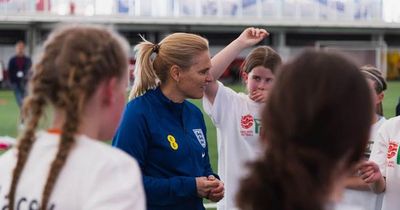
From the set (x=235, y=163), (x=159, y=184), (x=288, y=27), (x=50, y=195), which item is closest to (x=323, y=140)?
(x=50, y=195)

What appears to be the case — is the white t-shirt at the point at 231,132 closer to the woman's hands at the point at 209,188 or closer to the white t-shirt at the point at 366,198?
the white t-shirt at the point at 366,198

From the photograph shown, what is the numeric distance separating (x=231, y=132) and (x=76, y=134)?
8.67ft

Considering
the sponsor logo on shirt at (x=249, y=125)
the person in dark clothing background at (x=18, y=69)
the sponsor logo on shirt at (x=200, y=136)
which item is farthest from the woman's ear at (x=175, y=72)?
the person in dark clothing background at (x=18, y=69)

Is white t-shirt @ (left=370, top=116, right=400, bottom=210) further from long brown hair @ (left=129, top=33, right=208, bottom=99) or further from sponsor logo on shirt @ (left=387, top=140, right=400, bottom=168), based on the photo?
long brown hair @ (left=129, top=33, right=208, bottom=99)

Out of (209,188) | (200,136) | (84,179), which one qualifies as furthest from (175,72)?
(84,179)

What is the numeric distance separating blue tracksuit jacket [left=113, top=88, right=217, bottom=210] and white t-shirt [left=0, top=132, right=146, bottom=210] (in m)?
1.38

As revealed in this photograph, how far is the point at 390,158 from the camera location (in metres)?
3.86

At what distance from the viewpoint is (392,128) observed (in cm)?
391

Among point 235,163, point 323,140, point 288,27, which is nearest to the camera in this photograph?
point 323,140

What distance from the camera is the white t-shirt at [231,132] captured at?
4.65 metres

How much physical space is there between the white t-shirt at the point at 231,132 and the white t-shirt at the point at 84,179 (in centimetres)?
256

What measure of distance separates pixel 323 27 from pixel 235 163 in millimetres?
32931

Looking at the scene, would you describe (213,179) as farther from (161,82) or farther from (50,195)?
(50,195)

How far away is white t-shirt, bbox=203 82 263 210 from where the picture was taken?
465 cm
